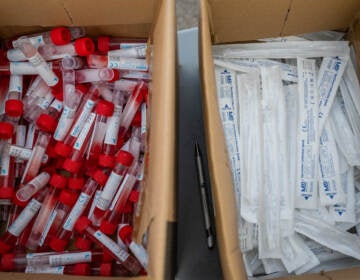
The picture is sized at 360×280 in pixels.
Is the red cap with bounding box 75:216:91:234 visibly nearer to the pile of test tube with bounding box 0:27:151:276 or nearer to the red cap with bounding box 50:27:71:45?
the pile of test tube with bounding box 0:27:151:276

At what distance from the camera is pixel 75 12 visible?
2.92ft

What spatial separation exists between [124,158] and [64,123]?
20 centimetres

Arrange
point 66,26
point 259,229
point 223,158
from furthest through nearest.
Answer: point 66,26, point 259,229, point 223,158

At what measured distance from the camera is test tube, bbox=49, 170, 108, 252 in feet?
3.20

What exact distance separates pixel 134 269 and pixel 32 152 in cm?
41

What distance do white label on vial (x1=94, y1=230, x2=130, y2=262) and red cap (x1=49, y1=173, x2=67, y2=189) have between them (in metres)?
0.15

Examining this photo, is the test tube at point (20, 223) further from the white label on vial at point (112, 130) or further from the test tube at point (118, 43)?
the test tube at point (118, 43)

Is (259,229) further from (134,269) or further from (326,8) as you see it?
(326,8)

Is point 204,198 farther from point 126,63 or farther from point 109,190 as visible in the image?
point 126,63

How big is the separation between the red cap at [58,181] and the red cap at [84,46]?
323 mm

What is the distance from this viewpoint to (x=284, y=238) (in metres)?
0.87

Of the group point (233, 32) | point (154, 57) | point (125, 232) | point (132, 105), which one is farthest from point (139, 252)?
point (233, 32)

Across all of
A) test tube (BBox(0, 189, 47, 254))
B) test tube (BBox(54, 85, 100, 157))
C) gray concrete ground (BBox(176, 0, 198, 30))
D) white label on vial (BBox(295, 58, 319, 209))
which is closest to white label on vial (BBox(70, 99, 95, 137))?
test tube (BBox(54, 85, 100, 157))

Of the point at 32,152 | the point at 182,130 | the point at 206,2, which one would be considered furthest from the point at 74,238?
the point at 206,2
